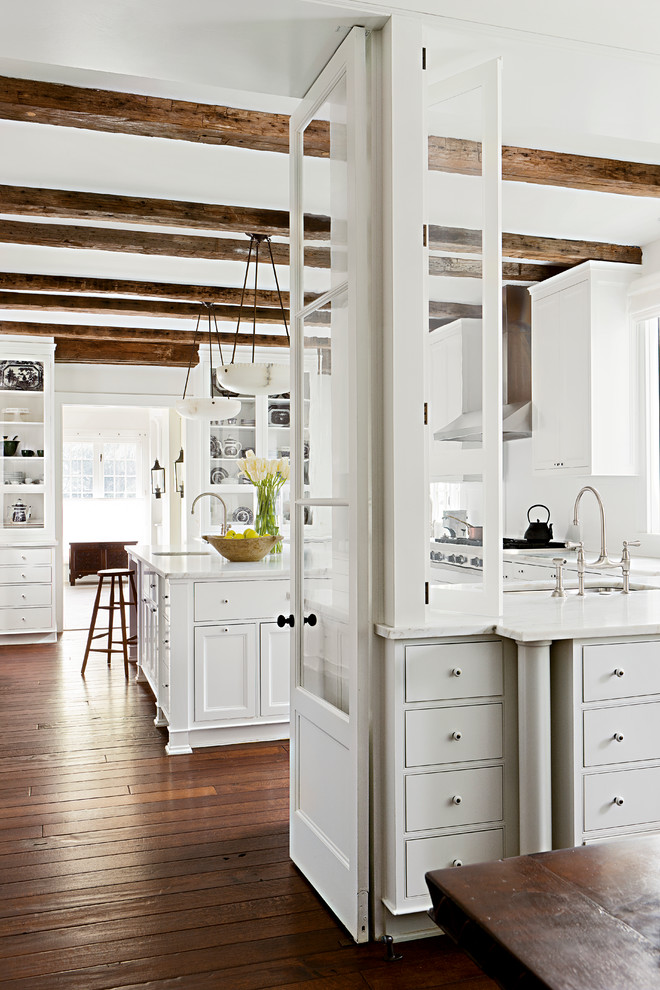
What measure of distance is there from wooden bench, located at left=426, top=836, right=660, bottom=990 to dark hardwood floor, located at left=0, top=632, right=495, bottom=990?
1.28 meters

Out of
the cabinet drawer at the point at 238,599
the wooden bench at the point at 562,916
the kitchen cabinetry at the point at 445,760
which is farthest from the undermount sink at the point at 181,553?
the wooden bench at the point at 562,916

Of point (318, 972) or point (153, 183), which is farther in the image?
point (153, 183)

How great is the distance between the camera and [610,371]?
5.32 metres

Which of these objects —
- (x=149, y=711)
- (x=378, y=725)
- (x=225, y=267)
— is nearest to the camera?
(x=378, y=725)

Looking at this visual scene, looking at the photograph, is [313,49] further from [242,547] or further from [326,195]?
[242,547]

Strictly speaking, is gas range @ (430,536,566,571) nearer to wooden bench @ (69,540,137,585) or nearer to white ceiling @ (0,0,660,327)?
white ceiling @ (0,0,660,327)

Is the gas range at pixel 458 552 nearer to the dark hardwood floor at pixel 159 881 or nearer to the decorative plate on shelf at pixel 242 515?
the dark hardwood floor at pixel 159 881

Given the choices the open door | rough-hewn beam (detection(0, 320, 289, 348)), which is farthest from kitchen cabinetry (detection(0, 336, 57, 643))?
the open door

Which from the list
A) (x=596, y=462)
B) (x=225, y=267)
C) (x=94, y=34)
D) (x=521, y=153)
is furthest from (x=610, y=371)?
(x=94, y=34)

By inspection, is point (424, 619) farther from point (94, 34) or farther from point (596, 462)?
point (596, 462)

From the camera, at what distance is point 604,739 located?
7.86ft

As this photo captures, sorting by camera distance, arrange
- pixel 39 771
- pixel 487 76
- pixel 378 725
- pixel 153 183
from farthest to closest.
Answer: pixel 153 183 < pixel 39 771 < pixel 487 76 < pixel 378 725

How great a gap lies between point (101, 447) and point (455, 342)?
11.0 meters

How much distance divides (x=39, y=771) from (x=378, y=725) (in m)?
2.25
